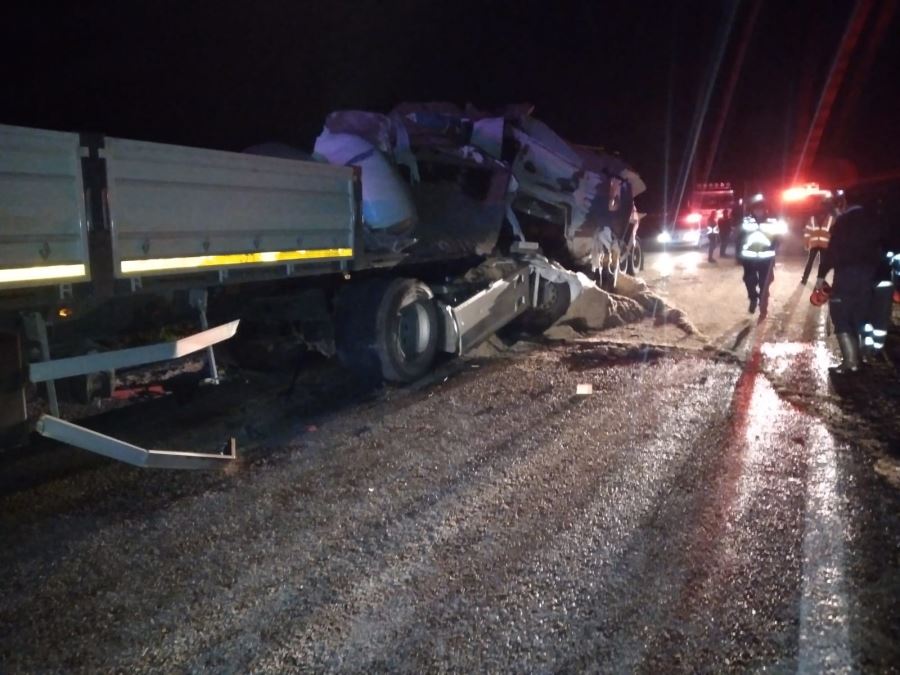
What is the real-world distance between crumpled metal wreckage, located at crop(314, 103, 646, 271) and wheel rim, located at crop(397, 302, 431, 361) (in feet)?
1.72

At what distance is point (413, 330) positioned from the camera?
23.6ft

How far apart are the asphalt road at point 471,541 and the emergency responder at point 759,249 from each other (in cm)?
408

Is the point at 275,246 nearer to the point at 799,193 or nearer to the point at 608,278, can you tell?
the point at 608,278

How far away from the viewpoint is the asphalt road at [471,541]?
293 centimetres

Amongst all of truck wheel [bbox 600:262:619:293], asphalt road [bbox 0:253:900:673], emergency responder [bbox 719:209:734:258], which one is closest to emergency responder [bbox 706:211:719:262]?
emergency responder [bbox 719:209:734:258]

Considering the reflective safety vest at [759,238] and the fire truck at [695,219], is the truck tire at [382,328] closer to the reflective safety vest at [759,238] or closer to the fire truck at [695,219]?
the reflective safety vest at [759,238]

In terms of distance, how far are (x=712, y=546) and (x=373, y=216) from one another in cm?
396

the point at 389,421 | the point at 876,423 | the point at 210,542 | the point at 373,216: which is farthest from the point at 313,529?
the point at 876,423

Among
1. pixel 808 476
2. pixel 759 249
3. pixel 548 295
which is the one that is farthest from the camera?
pixel 759 249

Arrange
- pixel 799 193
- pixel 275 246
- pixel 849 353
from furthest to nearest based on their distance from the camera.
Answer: pixel 799 193
pixel 849 353
pixel 275 246

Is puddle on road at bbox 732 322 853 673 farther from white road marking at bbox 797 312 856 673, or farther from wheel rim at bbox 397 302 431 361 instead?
wheel rim at bbox 397 302 431 361

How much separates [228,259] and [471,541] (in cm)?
253

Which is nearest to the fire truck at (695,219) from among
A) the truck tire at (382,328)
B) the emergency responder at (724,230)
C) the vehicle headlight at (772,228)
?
the emergency responder at (724,230)

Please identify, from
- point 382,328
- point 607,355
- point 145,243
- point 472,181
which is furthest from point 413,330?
point 145,243
